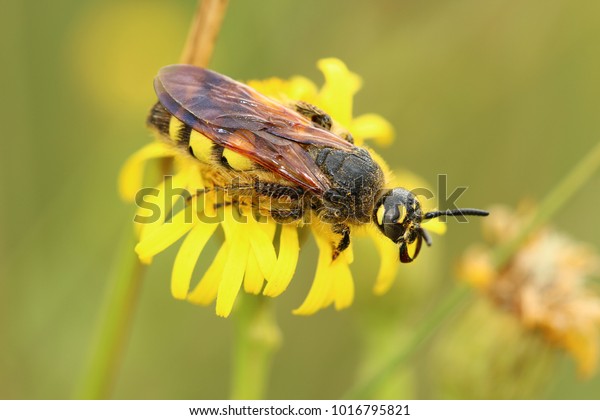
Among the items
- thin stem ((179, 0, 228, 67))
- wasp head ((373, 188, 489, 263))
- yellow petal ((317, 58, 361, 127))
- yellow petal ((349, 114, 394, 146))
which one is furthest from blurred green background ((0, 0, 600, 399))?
thin stem ((179, 0, 228, 67))

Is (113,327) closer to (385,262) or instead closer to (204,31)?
(385,262)

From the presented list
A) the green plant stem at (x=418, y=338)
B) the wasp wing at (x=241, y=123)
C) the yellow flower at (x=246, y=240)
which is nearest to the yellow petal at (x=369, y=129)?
the yellow flower at (x=246, y=240)

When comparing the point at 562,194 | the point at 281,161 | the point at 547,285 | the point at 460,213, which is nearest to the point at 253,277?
the point at 281,161

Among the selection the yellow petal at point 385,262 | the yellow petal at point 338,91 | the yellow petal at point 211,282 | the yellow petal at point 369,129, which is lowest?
the yellow petal at point 211,282

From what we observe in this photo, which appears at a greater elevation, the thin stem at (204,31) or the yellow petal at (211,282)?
the thin stem at (204,31)

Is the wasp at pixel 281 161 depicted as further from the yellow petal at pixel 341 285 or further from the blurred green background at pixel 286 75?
the blurred green background at pixel 286 75

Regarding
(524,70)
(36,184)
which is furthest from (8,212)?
(524,70)
